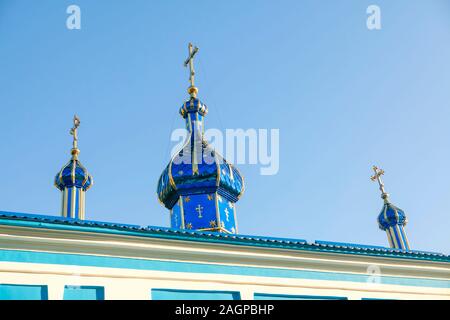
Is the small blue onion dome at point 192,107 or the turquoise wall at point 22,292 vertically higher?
the small blue onion dome at point 192,107

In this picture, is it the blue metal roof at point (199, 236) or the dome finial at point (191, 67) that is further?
the dome finial at point (191, 67)

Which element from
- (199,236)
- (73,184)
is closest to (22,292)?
(199,236)

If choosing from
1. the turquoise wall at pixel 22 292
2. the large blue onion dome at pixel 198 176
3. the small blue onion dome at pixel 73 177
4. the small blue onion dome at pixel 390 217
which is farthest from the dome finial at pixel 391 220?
the turquoise wall at pixel 22 292

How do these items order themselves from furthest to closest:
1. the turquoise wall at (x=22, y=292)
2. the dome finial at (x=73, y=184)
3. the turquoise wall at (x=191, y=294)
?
the dome finial at (x=73, y=184)
the turquoise wall at (x=191, y=294)
the turquoise wall at (x=22, y=292)

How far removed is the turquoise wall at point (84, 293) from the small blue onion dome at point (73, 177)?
744 cm

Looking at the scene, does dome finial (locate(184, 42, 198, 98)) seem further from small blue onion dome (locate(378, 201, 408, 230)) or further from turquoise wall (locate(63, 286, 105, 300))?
turquoise wall (locate(63, 286, 105, 300))

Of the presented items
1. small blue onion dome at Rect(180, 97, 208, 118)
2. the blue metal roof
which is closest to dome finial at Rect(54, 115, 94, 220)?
small blue onion dome at Rect(180, 97, 208, 118)

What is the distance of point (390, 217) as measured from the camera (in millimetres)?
18500

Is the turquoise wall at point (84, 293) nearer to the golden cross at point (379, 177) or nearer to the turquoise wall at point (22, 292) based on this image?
the turquoise wall at point (22, 292)

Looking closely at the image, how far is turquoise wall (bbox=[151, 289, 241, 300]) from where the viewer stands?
668 cm

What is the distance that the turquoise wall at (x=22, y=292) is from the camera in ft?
19.6
